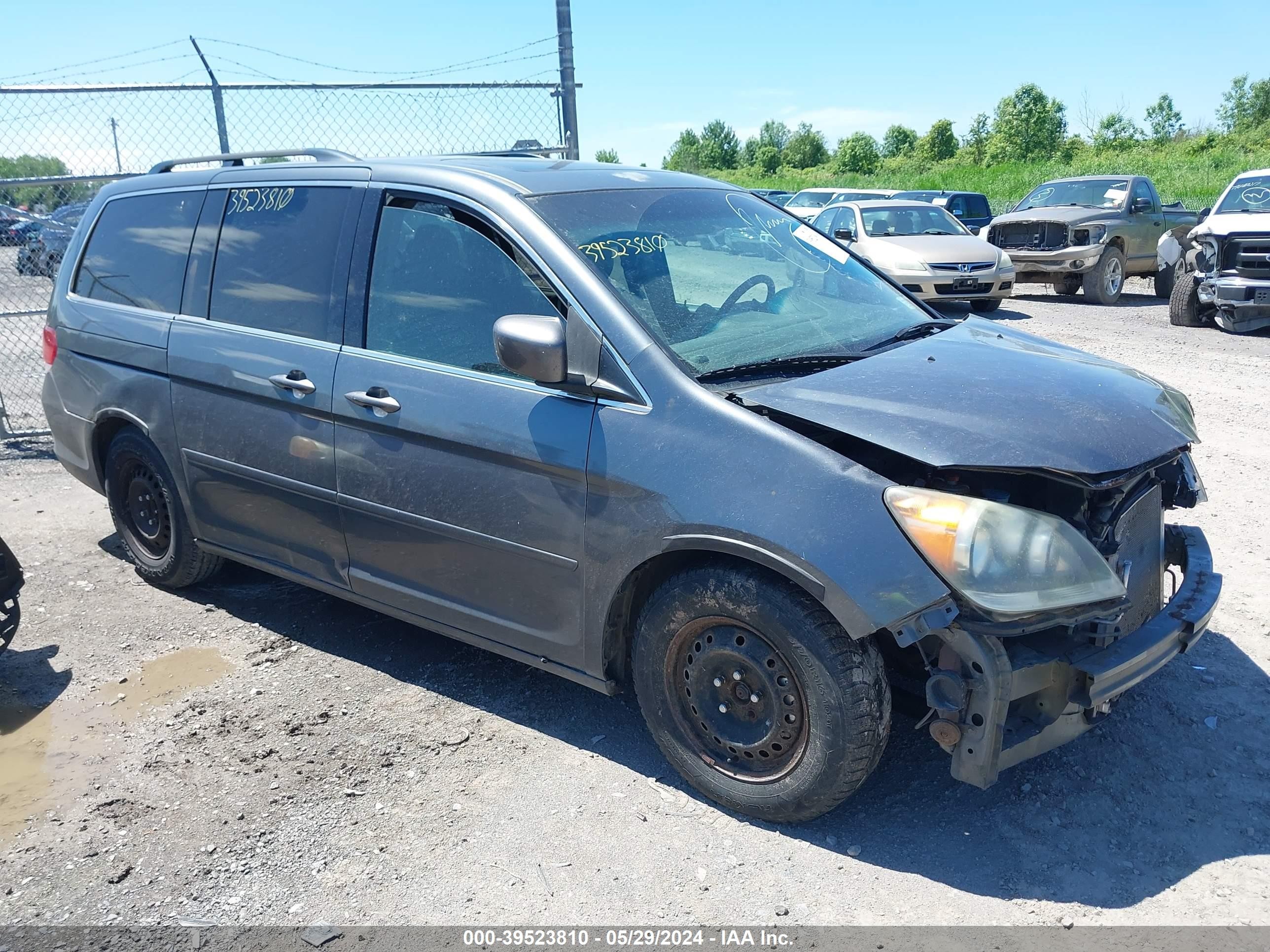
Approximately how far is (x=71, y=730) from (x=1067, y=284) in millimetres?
16967

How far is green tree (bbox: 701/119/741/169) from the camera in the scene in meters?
112

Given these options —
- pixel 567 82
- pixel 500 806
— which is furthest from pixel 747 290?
pixel 567 82

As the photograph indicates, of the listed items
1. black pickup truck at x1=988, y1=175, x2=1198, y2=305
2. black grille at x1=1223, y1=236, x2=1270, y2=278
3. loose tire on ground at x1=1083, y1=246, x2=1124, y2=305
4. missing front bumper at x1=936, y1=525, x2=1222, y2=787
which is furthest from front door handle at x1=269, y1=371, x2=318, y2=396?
loose tire on ground at x1=1083, y1=246, x2=1124, y2=305

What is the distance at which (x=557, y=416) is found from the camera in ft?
10.5

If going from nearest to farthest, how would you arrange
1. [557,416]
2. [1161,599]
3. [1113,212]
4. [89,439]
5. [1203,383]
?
[557,416] → [1161,599] → [89,439] → [1203,383] → [1113,212]

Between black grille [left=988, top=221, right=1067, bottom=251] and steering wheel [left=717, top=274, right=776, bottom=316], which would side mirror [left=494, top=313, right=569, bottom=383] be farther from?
black grille [left=988, top=221, right=1067, bottom=251]

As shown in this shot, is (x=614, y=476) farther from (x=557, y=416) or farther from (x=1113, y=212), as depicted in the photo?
(x=1113, y=212)

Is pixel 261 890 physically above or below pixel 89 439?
below

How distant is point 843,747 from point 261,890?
1.69 meters

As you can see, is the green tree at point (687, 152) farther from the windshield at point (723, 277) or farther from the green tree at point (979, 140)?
the windshield at point (723, 277)

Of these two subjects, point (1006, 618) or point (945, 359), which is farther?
point (945, 359)

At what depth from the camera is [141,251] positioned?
4.75m

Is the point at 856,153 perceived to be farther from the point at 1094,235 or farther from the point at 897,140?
the point at 1094,235

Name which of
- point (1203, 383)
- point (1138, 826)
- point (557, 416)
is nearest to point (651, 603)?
point (557, 416)
